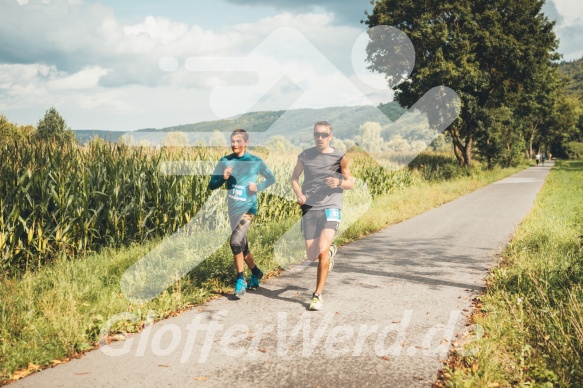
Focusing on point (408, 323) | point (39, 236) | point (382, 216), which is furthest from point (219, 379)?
point (382, 216)

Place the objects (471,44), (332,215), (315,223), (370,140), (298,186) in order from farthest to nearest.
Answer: (370,140)
(471,44)
(298,186)
(315,223)
(332,215)

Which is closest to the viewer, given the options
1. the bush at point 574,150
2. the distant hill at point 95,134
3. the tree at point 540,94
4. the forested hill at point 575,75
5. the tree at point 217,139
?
the distant hill at point 95,134

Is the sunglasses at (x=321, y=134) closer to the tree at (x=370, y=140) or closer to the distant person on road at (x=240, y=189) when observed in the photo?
the distant person on road at (x=240, y=189)

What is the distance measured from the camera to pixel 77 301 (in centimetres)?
505

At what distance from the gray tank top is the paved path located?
1.21 metres

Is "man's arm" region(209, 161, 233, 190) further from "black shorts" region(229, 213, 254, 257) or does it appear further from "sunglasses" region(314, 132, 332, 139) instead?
"sunglasses" region(314, 132, 332, 139)

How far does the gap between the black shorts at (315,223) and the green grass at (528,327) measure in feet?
6.18

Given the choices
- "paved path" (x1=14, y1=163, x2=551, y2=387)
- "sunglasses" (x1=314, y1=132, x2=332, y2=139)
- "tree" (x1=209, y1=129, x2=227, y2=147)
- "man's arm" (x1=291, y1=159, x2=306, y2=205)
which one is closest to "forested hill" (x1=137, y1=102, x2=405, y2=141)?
"tree" (x1=209, y1=129, x2=227, y2=147)

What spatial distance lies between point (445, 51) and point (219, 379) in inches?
1026

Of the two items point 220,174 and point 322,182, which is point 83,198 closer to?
point 220,174

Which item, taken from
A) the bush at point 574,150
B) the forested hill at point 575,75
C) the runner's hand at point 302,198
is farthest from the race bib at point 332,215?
the forested hill at point 575,75

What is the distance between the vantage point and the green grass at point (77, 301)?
13.2 ft

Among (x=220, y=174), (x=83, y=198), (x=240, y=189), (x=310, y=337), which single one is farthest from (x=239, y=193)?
(x=83, y=198)

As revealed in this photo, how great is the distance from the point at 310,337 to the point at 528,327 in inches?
81.8
